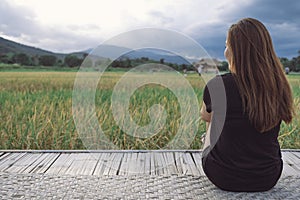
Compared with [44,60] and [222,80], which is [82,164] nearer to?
[222,80]

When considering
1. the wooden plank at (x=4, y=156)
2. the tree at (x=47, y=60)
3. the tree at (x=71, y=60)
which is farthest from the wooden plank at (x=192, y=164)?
the tree at (x=47, y=60)

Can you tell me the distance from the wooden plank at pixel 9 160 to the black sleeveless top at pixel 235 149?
1.25 meters

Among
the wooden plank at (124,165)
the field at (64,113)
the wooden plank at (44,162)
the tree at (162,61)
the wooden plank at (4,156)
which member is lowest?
the wooden plank at (4,156)

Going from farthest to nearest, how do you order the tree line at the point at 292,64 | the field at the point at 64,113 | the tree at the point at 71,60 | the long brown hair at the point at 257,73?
the tree line at the point at 292,64 → the tree at the point at 71,60 → the field at the point at 64,113 → the long brown hair at the point at 257,73

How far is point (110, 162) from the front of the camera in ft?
7.79

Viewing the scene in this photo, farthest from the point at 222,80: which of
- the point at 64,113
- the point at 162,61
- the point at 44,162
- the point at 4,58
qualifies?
the point at 4,58

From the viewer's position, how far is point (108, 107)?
313 cm

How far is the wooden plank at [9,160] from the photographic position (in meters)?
2.28

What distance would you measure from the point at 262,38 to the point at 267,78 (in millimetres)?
180

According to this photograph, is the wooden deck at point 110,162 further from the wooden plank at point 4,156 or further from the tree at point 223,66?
the tree at point 223,66

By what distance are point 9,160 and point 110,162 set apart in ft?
2.23

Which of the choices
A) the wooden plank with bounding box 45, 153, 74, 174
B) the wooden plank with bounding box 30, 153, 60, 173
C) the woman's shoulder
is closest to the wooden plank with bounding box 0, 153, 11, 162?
the wooden plank with bounding box 30, 153, 60, 173

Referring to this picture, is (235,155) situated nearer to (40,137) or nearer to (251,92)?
(251,92)

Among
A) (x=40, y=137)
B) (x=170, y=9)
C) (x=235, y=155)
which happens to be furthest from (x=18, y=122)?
(x=235, y=155)
